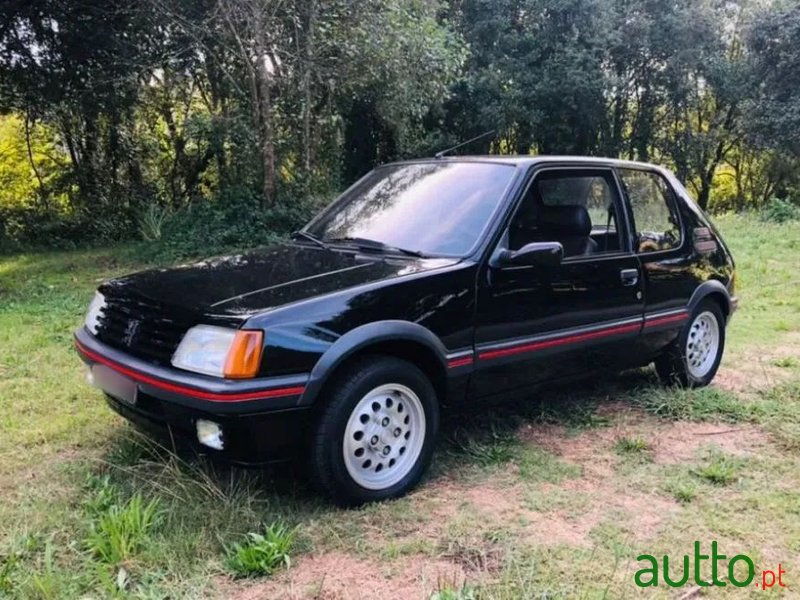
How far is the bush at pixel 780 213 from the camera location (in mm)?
15484

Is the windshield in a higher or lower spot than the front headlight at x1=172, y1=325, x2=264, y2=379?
higher

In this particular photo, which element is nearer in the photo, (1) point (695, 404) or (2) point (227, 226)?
(1) point (695, 404)

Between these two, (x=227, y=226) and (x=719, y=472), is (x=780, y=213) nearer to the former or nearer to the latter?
(x=227, y=226)

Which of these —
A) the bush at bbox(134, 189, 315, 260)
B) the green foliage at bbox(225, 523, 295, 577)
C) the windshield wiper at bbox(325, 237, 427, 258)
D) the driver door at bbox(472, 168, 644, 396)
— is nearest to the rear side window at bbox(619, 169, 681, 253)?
the driver door at bbox(472, 168, 644, 396)

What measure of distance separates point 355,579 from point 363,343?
0.93 m

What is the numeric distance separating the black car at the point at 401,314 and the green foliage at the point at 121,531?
339mm

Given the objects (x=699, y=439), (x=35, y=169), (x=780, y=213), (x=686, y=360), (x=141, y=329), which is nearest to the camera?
(x=141, y=329)

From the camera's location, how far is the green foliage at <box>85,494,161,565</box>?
258 cm

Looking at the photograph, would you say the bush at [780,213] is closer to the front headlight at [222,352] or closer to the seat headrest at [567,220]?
the seat headrest at [567,220]

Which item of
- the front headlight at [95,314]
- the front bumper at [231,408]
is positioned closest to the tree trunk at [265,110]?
the front headlight at [95,314]

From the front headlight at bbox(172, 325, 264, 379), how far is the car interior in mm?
1690

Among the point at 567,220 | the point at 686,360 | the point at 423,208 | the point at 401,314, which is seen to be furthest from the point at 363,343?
the point at 686,360

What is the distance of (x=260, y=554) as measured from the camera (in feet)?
8.47

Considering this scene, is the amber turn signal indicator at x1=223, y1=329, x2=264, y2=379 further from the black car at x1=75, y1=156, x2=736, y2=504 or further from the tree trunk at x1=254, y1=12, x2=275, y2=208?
the tree trunk at x1=254, y1=12, x2=275, y2=208
